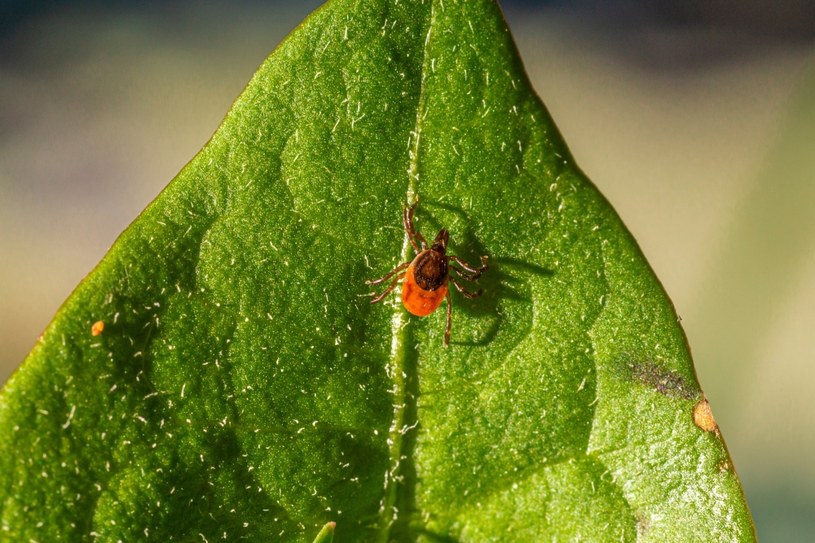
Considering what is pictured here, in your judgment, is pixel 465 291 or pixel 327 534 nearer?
pixel 327 534

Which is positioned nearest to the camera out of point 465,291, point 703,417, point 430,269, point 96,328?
point 96,328

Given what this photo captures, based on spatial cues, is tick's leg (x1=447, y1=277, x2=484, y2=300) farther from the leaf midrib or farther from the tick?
the leaf midrib

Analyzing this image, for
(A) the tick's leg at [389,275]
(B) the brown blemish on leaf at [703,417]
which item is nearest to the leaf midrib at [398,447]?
(A) the tick's leg at [389,275]

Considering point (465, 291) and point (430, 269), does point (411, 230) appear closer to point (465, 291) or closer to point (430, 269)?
point (430, 269)

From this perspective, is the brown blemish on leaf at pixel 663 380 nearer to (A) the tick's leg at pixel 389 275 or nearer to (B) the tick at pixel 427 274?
(B) the tick at pixel 427 274

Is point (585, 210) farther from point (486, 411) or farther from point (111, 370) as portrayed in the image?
point (111, 370)

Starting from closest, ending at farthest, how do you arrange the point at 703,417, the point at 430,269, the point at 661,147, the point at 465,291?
the point at 703,417 < the point at 430,269 < the point at 465,291 < the point at 661,147

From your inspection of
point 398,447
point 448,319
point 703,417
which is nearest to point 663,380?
point 703,417
